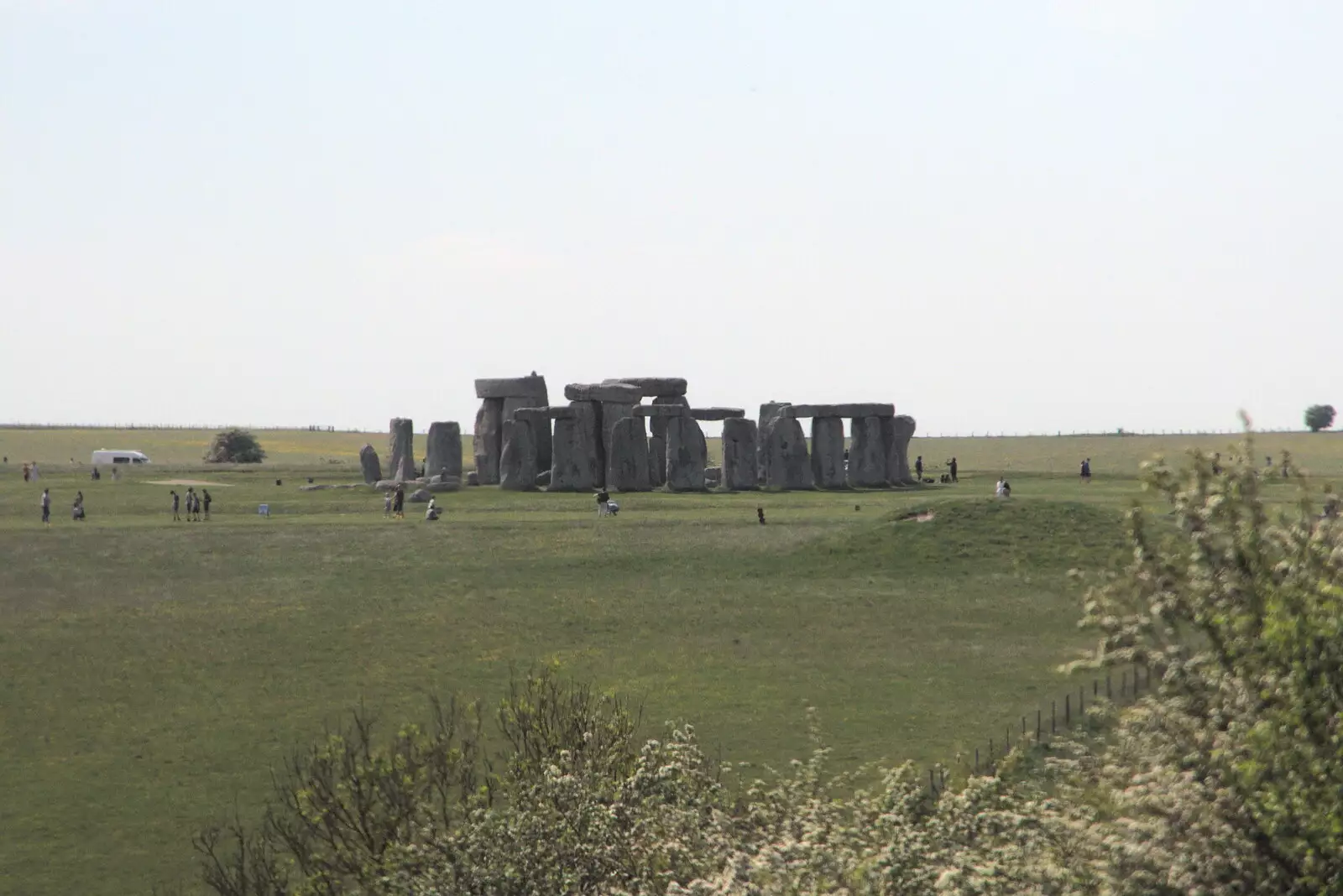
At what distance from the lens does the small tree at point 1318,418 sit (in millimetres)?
148625

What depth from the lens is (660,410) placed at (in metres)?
64.6

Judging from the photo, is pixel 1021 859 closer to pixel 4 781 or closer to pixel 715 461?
pixel 4 781

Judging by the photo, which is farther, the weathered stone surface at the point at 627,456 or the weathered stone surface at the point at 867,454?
the weathered stone surface at the point at 867,454

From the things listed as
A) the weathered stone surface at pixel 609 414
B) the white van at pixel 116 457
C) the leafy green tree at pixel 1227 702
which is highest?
the weathered stone surface at pixel 609 414

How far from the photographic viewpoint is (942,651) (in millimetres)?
32312

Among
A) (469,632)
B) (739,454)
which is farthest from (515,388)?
(469,632)

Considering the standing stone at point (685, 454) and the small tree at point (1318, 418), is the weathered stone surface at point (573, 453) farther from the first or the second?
the small tree at point (1318, 418)

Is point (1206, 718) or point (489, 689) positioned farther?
point (489, 689)

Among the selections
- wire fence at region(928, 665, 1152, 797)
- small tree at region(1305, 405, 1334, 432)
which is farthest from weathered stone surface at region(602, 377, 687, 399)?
small tree at region(1305, 405, 1334, 432)

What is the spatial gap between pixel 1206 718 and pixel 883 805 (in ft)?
14.5

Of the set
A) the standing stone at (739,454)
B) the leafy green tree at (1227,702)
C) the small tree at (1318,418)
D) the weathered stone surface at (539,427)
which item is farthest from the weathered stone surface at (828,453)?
the small tree at (1318,418)

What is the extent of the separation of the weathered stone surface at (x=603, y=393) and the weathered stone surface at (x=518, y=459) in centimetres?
375

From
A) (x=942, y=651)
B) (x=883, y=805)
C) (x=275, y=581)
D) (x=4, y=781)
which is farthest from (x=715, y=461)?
(x=883, y=805)

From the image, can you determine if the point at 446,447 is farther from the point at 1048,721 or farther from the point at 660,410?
the point at 1048,721
